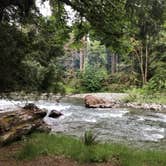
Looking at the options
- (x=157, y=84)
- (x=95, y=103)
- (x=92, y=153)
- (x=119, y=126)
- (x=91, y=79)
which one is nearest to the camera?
(x=92, y=153)

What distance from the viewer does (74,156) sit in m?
6.45

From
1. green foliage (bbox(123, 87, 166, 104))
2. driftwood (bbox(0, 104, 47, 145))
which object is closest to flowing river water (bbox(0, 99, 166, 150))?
driftwood (bbox(0, 104, 47, 145))

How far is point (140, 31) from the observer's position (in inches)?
265

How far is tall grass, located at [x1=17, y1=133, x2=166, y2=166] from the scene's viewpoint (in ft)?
20.4

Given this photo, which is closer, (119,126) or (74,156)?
(74,156)

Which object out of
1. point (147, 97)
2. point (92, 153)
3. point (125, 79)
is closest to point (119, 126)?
point (92, 153)

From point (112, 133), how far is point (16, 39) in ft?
20.0

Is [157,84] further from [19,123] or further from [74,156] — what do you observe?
[74,156]

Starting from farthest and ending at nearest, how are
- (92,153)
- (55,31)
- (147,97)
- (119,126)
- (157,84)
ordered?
(157,84) < (147,97) < (119,126) < (55,31) < (92,153)

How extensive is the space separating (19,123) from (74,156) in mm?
2442

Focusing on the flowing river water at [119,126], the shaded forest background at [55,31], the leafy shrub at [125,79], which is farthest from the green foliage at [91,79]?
the shaded forest background at [55,31]

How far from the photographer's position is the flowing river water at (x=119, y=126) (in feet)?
34.6

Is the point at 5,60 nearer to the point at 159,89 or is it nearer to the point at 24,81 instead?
the point at 24,81

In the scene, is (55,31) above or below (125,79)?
above
